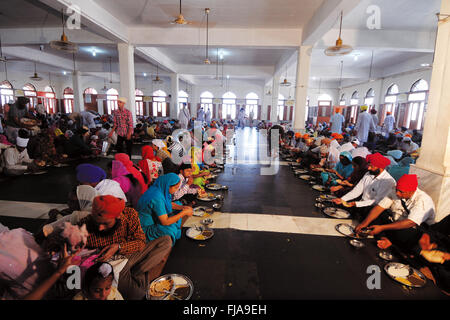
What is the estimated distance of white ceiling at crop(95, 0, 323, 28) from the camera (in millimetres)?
5395

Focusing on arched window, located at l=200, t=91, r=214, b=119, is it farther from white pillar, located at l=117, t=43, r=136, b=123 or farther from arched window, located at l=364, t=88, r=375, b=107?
white pillar, located at l=117, t=43, r=136, b=123

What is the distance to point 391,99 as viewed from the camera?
39.6ft

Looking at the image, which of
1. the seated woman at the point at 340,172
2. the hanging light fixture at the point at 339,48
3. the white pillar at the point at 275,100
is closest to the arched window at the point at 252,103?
the white pillar at the point at 275,100

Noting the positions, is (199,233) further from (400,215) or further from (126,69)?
(126,69)

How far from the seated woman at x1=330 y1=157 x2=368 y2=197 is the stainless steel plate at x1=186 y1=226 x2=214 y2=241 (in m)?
2.08

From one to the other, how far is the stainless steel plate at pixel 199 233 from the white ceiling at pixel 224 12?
16.3 feet

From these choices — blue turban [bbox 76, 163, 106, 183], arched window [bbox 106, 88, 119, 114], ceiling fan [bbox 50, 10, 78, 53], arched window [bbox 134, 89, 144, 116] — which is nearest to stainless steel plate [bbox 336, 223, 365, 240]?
blue turban [bbox 76, 163, 106, 183]

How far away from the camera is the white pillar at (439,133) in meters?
2.51

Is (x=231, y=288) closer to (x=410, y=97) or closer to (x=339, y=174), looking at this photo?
(x=339, y=174)

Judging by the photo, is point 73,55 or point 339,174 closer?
point 339,174

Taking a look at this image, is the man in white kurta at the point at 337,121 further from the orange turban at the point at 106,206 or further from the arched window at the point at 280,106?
the arched window at the point at 280,106
